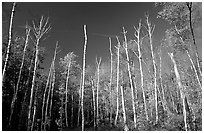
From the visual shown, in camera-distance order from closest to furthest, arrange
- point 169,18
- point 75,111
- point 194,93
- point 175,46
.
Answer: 1. point 169,18
2. point 175,46
3. point 194,93
4. point 75,111

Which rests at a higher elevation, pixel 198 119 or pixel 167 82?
pixel 167 82

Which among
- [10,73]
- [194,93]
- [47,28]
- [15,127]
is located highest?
[47,28]

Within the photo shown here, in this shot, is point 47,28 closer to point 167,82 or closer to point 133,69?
point 133,69

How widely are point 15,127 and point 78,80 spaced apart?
10051 millimetres

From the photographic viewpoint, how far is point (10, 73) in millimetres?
12867

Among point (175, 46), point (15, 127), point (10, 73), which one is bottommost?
point (15, 127)

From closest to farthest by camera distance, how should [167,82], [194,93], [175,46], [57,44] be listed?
[175,46], [57,44], [194,93], [167,82]

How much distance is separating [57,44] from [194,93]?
12720mm

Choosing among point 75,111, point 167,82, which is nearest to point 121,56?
point 75,111

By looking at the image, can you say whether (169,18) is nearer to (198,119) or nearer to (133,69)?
(198,119)

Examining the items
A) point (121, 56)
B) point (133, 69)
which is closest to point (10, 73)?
point (121, 56)

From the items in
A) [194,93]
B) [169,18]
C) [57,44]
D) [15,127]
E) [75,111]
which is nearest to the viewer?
[169,18]

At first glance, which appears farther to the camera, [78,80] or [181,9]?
[78,80]

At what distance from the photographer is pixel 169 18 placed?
9633 millimetres
